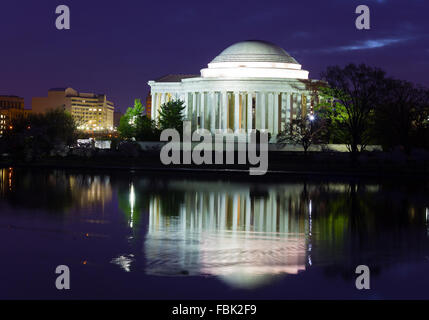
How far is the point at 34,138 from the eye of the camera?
75562mm

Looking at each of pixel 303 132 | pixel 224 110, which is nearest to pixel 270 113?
pixel 224 110

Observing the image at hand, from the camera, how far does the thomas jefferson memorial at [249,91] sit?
9738 centimetres

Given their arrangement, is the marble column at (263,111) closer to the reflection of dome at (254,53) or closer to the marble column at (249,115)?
the marble column at (249,115)

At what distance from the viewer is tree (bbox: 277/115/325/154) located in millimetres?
81625

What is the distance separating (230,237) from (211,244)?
5.25 ft

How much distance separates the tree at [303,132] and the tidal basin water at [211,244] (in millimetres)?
43242

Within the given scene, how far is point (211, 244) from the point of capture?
834 inches

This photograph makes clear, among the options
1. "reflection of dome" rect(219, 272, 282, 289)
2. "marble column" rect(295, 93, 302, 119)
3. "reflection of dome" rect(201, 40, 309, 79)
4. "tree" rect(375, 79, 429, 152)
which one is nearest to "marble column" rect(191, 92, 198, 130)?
"reflection of dome" rect(201, 40, 309, 79)

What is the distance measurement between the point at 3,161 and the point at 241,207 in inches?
1943

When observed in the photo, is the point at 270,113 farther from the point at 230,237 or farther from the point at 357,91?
the point at 230,237

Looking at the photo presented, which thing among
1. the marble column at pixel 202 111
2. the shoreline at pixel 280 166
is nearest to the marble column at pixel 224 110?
the marble column at pixel 202 111

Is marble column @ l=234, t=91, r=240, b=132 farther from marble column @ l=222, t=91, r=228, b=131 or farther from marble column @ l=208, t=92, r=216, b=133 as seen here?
marble column @ l=208, t=92, r=216, b=133
